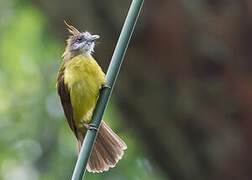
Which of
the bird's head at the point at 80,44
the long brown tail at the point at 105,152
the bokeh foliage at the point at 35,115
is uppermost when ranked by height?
the bird's head at the point at 80,44

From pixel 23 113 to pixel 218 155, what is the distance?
2534 millimetres

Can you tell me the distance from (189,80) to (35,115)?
2278 mm

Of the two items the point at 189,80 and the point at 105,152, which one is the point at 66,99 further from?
the point at 189,80

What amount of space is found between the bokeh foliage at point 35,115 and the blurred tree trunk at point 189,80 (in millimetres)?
1234

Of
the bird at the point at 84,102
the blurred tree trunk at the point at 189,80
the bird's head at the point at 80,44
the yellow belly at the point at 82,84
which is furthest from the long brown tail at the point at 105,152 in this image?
the blurred tree trunk at the point at 189,80

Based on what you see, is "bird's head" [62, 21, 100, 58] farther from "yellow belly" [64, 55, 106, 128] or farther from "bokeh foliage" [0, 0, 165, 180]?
"bokeh foliage" [0, 0, 165, 180]

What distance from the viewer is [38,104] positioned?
5.94 m

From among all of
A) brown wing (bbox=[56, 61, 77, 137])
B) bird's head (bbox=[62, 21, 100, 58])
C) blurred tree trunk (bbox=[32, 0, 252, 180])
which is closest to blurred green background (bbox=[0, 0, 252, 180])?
blurred tree trunk (bbox=[32, 0, 252, 180])

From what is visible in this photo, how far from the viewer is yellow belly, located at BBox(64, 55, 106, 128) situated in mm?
3283

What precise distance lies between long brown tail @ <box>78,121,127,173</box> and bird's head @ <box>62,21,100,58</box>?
50 centimetres

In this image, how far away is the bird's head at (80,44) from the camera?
12.3ft

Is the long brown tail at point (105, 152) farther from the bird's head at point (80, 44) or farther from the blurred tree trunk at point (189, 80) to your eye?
the blurred tree trunk at point (189, 80)

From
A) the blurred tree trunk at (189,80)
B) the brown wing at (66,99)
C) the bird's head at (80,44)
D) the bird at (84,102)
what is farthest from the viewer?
the blurred tree trunk at (189,80)

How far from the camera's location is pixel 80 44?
378cm
